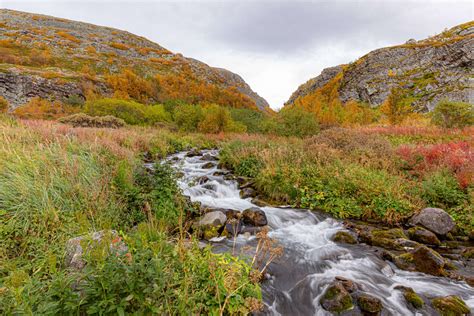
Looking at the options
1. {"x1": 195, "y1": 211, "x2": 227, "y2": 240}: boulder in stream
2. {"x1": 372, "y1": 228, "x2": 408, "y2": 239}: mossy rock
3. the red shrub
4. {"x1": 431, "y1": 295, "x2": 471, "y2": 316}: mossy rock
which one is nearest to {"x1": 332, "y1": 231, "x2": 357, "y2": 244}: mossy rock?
{"x1": 372, "y1": 228, "x2": 408, "y2": 239}: mossy rock

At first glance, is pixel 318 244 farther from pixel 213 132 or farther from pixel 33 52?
pixel 33 52

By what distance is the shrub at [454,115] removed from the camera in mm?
15422

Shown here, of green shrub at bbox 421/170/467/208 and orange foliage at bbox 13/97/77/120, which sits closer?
green shrub at bbox 421/170/467/208

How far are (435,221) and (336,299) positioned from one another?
4.28 metres

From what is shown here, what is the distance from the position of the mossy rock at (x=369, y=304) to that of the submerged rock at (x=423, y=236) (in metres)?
3.03

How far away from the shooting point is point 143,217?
16.0 ft

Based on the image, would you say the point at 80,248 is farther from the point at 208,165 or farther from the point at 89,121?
the point at 89,121

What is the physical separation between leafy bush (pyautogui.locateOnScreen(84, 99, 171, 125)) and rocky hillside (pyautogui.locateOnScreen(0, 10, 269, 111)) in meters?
10.2

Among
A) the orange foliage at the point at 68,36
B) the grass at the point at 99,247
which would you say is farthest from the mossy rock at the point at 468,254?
the orange foliage at the point at 68,36

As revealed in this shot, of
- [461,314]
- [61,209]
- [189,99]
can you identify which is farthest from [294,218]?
[189,99]

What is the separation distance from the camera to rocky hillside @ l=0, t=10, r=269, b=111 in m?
29.7

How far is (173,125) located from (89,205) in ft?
65.1

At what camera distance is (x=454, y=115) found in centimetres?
1574

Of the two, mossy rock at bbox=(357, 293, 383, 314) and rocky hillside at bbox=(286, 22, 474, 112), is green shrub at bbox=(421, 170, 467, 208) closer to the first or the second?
mossy rock at bbox=(357, 293, 383, 314)
